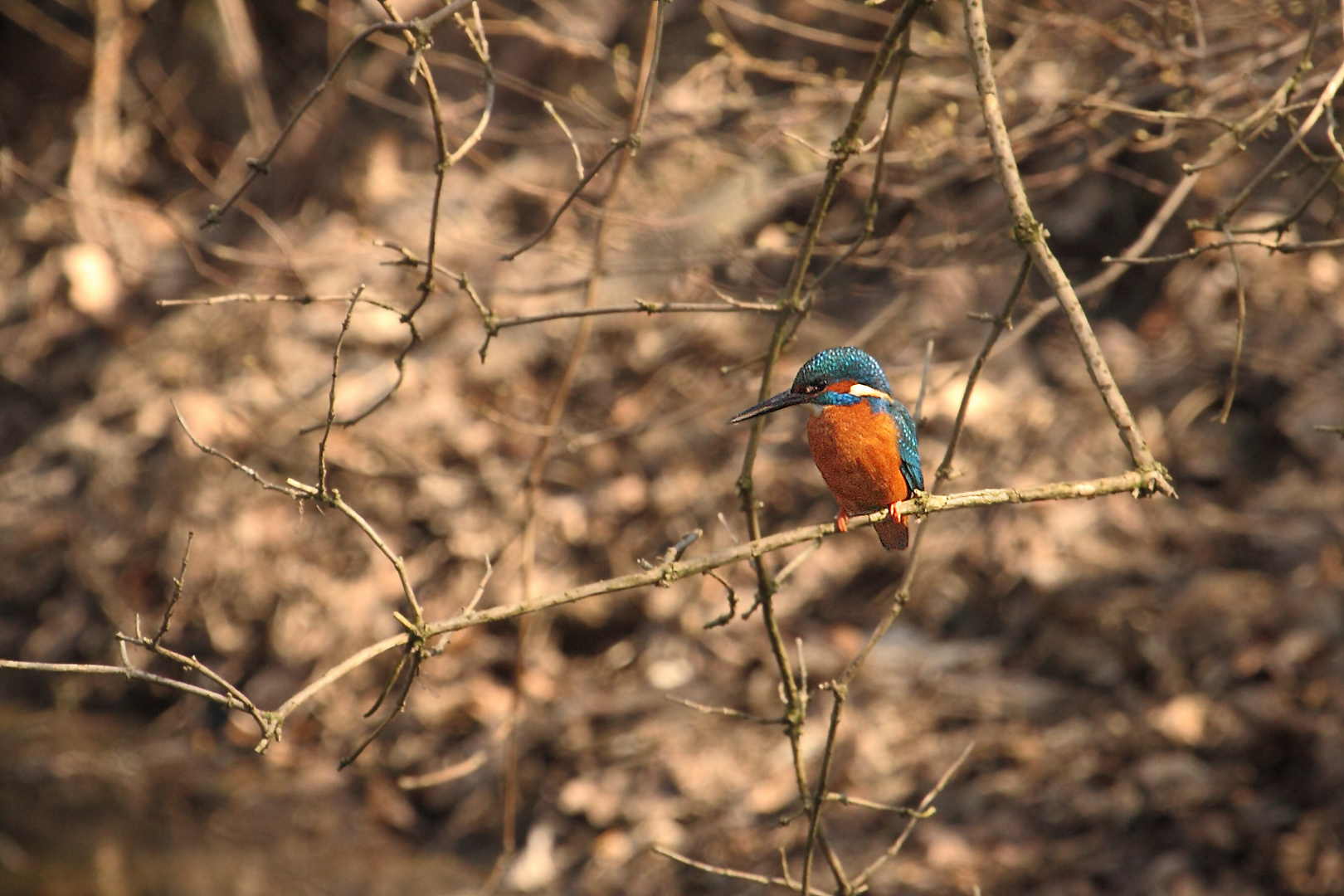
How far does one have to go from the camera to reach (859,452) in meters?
2.48

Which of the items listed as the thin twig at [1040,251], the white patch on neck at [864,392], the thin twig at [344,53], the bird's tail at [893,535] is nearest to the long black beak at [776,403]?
the white patch on neck at [864,392]

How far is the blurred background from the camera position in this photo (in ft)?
14.2

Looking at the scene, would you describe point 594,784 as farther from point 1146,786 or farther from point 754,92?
point 754,92

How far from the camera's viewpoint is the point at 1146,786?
14.2ft

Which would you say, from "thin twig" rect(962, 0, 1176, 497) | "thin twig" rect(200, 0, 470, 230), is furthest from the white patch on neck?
"thin twig" rect(200, 0, 470, 230)

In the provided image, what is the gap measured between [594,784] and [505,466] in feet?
6.17

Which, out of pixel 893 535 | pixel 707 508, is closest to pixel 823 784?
pixel 893 535

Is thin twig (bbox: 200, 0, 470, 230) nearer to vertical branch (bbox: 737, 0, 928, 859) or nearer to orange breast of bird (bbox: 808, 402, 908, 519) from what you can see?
vertical branch (bbox: 737, 0, 928, 859)

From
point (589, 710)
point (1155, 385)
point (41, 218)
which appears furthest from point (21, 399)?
point (1155, 385)

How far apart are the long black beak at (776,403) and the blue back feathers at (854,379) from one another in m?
0.02

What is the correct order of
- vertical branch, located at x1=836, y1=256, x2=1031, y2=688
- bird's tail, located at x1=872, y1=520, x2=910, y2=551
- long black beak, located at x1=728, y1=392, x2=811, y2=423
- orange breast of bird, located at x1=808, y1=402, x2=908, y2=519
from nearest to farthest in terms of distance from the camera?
vertical branch, located at x1=836, y1=256, x2=1031, y2=688 < long black beak, located at x1=728, y1=392, x2=811, y2=423 < orange breast of bird, located at x1=808, y1=402, x2=908, y2=519 < bird's tail, located at x1=872, y1=520, x2=910, y2=551

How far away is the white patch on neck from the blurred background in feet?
3.42

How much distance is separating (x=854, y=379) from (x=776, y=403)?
0.74 feet

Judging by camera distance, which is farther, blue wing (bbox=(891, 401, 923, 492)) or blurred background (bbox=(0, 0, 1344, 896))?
blurred background (bbox=(0, 0, 1344, 896))
